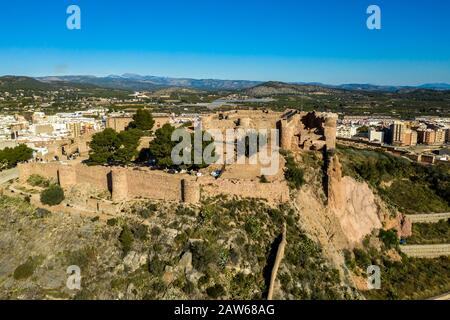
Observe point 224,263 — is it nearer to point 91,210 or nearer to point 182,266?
point 182,266

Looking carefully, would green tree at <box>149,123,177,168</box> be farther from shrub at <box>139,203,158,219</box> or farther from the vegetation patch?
the vegetation patch

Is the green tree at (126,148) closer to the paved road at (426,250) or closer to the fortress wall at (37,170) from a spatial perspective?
the fortress wall at (37,170)

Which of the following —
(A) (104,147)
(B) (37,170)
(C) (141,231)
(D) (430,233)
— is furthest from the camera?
(D) (430,233)

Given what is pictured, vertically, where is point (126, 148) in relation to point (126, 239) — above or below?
above

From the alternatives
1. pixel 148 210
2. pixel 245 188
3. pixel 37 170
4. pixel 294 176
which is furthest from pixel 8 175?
pixel 294 176

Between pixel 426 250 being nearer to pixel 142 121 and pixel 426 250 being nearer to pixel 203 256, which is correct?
pixel 203 256

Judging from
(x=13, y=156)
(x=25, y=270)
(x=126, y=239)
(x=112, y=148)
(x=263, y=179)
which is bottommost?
(x=25, y=270)

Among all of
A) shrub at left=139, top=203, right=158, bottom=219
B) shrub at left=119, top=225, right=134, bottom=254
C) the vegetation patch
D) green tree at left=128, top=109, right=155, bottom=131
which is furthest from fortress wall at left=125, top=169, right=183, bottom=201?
the vegetation patch
